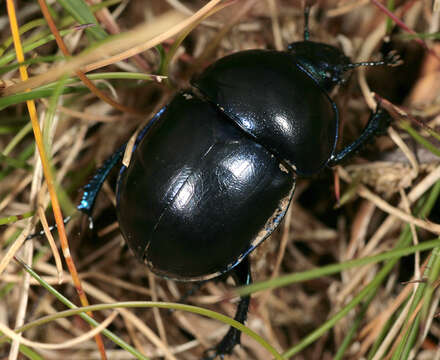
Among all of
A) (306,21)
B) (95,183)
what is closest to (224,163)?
(95,183)

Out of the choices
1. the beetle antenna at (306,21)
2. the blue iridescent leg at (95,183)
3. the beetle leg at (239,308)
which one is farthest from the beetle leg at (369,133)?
the blue iridescent leg at (95,183)

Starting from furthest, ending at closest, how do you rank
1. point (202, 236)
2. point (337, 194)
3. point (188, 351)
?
point (188, 351), point (337, 194), point (202, 236)

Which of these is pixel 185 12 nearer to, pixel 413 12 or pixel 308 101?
pixel 308 101

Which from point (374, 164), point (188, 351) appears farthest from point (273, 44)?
point (188, 351)

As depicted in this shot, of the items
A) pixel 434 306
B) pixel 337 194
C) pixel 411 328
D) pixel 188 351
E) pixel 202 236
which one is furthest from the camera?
pixel 188 351

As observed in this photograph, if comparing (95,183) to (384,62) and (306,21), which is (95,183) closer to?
(306,21)

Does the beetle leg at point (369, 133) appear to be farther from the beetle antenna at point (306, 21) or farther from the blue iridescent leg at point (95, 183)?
the blue iridescent leg at point (95, 183)
